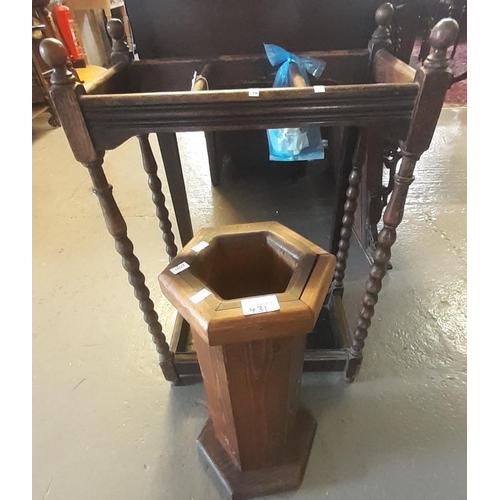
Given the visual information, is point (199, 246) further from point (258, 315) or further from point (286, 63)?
point (286, 63)

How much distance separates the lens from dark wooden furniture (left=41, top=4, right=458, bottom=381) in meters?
0.70

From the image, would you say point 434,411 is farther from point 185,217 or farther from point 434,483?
point 185,217

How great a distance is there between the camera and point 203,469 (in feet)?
3.49

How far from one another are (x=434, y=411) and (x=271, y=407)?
1.93 ft

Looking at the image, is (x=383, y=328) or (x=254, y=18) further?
(x=383, y=328)

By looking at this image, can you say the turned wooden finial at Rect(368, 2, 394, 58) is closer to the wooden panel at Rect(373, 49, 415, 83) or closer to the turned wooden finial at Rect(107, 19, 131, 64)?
the wooden panel at Rect(373, 49, 415, 83)

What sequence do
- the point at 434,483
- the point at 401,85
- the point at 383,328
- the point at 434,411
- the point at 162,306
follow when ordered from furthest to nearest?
the point at 162,306 → the point at 383,328 → the point at 434,411 → the point at 434,483 → the point at 401,85

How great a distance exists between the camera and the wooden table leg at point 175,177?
124cm

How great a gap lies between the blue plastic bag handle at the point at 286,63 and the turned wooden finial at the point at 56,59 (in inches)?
20.7

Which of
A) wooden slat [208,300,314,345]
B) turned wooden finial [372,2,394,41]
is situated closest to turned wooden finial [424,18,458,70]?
turned wooden finial [372,2,394,41]

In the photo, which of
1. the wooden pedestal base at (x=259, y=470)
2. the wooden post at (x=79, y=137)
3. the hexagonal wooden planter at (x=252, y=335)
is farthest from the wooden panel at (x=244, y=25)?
the wooden pedestal base at (x=259, y=470)

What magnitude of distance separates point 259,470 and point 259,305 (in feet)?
1.88

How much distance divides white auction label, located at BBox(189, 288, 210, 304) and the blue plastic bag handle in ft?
1.94
